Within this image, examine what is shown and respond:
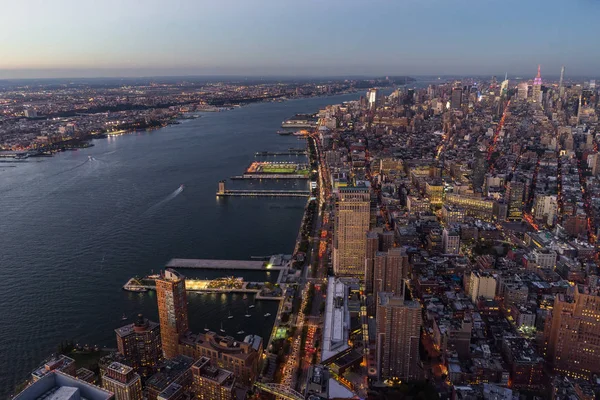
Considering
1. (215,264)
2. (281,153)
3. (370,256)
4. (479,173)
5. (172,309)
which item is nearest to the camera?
(172,309)

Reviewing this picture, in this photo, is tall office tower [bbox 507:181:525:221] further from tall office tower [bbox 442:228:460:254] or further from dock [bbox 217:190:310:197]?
dock [bbox 217:190:310:197]

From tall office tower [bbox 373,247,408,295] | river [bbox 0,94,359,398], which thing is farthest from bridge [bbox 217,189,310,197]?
tall office tower [bbox 373,247,408,295]

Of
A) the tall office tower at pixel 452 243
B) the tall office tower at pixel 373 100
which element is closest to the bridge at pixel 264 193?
the tall office tower at pixel 452 243

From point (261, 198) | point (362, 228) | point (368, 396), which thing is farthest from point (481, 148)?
point (368, 396)

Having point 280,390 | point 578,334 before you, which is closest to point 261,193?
point 280,390

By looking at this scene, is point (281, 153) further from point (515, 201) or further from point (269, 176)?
point (515, 201)

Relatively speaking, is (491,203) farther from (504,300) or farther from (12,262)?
(12,262)
